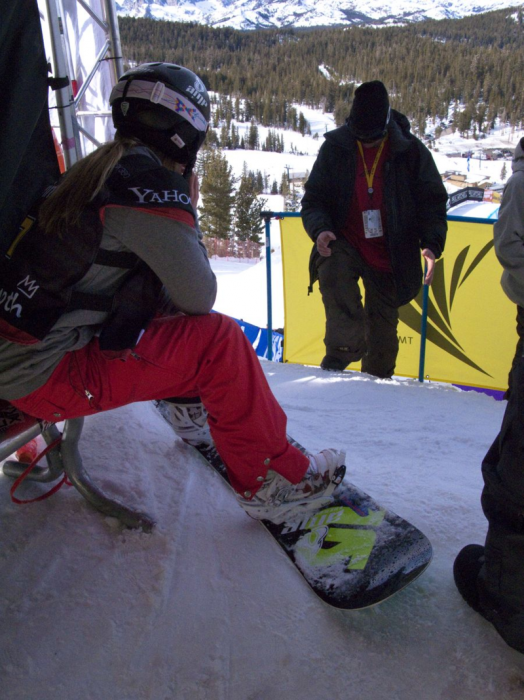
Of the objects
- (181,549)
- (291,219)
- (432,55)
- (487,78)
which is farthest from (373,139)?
(432,55)

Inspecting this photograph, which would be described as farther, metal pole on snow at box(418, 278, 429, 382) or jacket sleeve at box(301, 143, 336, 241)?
metal pole on snow at box(418, 278, 429, 382)

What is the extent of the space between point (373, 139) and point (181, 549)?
2.89 metres

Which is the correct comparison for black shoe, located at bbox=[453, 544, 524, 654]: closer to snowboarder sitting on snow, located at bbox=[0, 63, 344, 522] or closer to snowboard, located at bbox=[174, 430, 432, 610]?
snowboard, located at bbox=[174, 430, 432, 610]

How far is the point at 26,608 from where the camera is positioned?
132 cm

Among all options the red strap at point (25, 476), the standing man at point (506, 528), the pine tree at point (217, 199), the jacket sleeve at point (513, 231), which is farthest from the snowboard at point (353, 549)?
the pine tree at point (217, 199)

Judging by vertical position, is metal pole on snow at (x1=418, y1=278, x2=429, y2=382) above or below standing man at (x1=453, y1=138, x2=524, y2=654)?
below

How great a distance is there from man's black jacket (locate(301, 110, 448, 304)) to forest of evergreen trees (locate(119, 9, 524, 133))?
106 m

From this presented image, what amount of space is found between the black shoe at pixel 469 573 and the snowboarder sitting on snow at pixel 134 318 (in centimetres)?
42

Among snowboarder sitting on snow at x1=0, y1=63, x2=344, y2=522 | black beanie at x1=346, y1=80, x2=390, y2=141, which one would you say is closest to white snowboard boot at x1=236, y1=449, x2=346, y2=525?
snowboarder sitting on snow at x1=0, y1=63, x2=344, y2=522

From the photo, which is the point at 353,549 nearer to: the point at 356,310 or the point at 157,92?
the point at 157,92

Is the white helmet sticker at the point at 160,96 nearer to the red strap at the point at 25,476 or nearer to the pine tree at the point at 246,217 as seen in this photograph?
the red strap at the point at 25,476

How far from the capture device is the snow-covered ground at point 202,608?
3.76ft

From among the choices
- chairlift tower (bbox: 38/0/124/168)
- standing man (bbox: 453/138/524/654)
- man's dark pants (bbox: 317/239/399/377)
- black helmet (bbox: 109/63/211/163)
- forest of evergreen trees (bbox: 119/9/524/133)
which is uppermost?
forest of evergreen trees (bbox: 119/9/524/133)

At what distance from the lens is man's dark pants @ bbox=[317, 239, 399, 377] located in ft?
11.9
